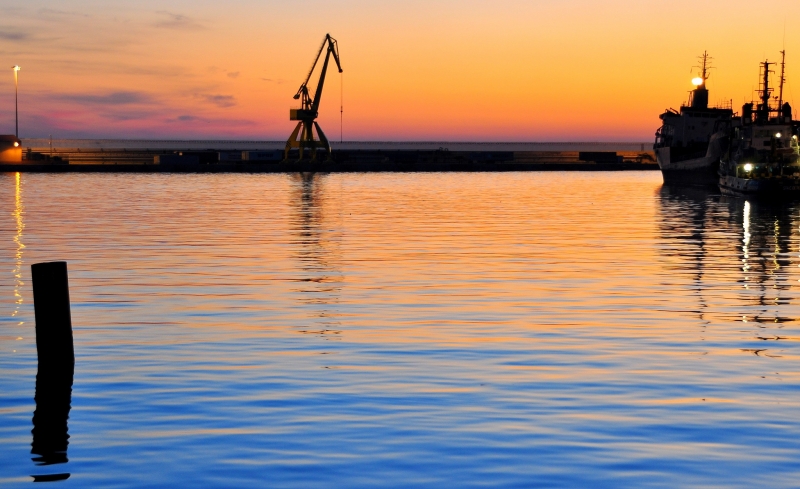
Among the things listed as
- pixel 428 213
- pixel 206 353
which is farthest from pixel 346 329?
pixel 428 213

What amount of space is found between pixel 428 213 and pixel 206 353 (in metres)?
48.2

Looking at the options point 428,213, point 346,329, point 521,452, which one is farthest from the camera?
point 428,213

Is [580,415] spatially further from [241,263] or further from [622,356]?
[241,263]

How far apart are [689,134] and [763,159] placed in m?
48.8

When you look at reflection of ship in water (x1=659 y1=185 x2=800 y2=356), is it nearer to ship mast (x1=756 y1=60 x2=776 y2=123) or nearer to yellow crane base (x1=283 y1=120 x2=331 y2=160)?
ship mast (x1=756 y1=60 x2=776 y2=123)

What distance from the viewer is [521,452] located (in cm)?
1240

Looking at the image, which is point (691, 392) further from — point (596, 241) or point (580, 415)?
point (596, 241)

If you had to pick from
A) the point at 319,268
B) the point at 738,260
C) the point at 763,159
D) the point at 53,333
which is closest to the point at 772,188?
the point at 763,159

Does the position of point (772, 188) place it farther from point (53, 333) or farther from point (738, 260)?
point (53, 333)

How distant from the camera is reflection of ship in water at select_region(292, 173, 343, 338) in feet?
76.5

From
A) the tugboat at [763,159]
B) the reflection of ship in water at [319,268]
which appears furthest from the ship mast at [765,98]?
the reflection of ship in water at [319,268]

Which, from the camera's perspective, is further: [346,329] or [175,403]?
[346,329]

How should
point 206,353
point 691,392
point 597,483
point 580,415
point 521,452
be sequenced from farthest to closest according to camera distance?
point 206,353 → point 691,392 → point 580,415 → point 521,452 → point 597,483

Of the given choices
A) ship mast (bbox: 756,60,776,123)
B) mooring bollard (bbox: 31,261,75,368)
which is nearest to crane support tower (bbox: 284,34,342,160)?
ship mast (bbox: 756,60,776,123)
